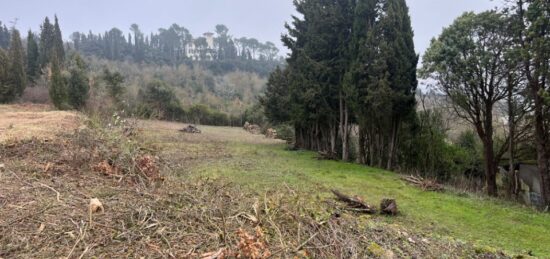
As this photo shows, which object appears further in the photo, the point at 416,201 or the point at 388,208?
the point at 416,201

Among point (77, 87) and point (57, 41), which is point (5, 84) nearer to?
point (77, 87)

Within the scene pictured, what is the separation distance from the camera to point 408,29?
13484 mm

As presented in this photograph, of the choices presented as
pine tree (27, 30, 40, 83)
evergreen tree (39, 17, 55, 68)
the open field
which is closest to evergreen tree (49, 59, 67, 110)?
evergreen tree (39, 17, 55, 68)

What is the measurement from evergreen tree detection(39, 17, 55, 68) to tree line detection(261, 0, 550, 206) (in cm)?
2845

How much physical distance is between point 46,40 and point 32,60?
2629 mm

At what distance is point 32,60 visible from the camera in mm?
37781

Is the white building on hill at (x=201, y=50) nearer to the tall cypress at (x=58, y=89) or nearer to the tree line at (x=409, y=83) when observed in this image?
the tall cypress at (x=58, y=89)

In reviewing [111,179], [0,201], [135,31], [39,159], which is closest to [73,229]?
[0,201]

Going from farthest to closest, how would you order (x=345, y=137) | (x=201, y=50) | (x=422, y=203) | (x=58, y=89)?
(x=201, y=50), (x=58, y=89), (x=345, y=137), (x=422, y=203)

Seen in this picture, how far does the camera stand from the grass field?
227 inches

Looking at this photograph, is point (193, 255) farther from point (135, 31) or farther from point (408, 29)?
point (135, 31)

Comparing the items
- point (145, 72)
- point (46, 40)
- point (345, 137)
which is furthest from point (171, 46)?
point (345, 137)

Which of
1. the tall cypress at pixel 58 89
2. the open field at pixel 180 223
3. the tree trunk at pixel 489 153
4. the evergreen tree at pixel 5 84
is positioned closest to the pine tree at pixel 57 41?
the evergreen tree at pixel 5 84

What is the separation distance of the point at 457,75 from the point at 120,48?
77.1m
